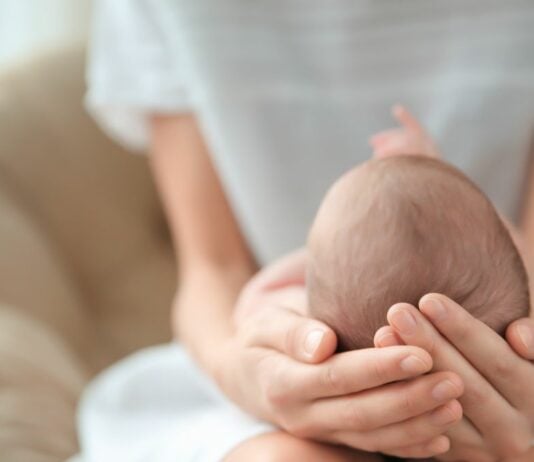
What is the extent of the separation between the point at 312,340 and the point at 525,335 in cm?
14

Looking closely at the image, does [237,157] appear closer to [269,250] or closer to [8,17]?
[269,250]

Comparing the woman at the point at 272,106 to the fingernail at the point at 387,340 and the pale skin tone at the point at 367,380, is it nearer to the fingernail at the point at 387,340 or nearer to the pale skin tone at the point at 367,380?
the pale skin tone at the point at 367,380

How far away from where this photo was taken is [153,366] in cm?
106

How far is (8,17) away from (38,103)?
0.53m

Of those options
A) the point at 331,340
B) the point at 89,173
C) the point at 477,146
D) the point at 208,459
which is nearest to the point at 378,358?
the point at 331,340

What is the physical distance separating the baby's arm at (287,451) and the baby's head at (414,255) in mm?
84

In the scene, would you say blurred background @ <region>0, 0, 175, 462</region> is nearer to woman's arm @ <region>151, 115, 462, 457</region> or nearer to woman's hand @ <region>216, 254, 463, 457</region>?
woman's arm @ <region>151, 115, 462, 457</region>

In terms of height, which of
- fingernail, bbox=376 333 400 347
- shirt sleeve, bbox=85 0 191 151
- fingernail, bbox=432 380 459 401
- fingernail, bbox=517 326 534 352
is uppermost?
shirt sleeve, bbox=85 0 191 151

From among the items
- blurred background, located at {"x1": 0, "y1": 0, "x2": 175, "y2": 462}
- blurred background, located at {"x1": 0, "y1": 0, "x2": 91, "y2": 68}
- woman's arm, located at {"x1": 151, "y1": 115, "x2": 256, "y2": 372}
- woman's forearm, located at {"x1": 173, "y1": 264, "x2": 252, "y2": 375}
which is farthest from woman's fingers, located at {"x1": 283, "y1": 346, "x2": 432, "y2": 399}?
A: blurred background, located at {"x1": 0, "y1": 0, "x2": 91, "y2": 68}

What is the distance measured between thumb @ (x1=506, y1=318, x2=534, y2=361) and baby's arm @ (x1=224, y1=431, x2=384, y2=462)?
15 cm

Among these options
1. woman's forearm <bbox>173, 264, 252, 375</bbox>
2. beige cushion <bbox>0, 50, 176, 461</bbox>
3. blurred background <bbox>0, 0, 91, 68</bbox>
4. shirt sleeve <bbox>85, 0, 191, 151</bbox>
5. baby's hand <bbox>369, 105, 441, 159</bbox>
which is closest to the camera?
baby's hand <bbox>369, 105, 441, 159</bbox>

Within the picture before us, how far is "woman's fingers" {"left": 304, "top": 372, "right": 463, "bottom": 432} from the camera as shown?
608mm

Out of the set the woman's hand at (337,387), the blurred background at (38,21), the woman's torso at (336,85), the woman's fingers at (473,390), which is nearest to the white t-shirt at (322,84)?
the woman's torso at (336,85)

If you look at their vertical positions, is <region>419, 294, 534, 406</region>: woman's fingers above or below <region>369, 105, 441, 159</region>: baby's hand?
below
